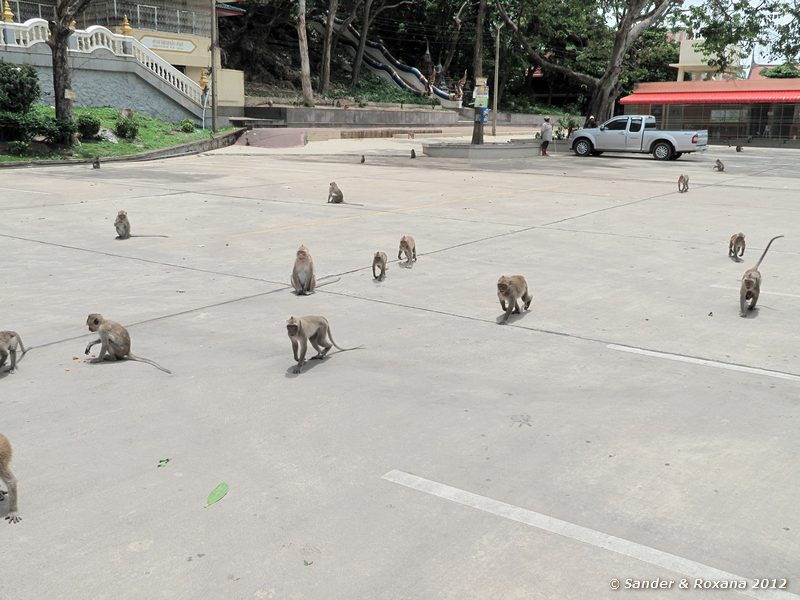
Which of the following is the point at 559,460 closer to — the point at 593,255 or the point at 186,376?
the point at 186,376

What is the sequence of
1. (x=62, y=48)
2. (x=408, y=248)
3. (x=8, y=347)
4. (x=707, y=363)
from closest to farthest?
(x=8, y=347) < (x=707, y=363) < (x=408, y=248) < (x=62, y=48)

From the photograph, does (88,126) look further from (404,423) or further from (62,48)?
→ (404,423)

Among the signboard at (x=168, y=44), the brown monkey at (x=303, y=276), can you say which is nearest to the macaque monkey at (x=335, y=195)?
the brown monkey at (x=303, y=276)

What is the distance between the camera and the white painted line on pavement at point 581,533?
3.36 metres

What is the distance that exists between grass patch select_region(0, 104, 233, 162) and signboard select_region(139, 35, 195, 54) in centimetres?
528

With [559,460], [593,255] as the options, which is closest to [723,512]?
[559,460]

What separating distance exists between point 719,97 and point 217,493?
47.4m

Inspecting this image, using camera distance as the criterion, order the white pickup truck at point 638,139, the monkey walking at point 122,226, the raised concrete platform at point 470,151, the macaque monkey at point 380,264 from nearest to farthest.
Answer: the macaque monkey at point 380,264 → the monkey walking at point 122,226 → the raised concrete platform at point 470,151 → the white pickup truck at point 638,139

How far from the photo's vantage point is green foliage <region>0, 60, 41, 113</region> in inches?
968

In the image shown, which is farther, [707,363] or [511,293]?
[511,293]

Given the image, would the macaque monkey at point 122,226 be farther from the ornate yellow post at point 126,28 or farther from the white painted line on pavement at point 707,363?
the ornate yellow post at point 126,28

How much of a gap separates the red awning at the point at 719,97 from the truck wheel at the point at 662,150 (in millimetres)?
15867

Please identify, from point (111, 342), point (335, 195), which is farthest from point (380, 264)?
point (335, 195)

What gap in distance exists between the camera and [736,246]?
1034cm
